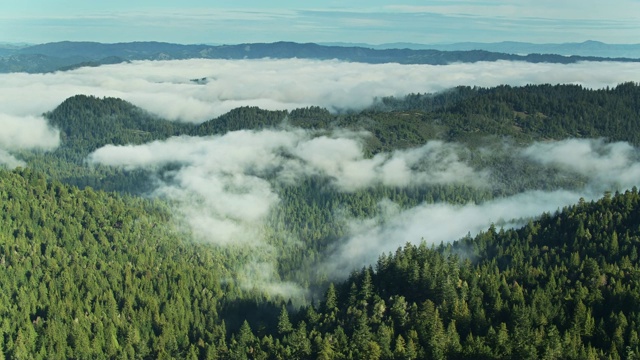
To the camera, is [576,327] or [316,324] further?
[316,324]

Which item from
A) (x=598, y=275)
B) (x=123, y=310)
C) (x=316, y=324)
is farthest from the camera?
(x=123, y=310)

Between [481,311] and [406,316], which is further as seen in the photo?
[406,316]

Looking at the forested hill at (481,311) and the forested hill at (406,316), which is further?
the forested hill at (406,316)

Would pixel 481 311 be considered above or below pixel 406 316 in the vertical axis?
above

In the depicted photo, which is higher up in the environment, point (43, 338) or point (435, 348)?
point (435, 348)

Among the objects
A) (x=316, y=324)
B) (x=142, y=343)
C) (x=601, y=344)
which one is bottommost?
(x=142, y=343)

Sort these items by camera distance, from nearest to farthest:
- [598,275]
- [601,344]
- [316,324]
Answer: [601,344], [598,275], [316,324]

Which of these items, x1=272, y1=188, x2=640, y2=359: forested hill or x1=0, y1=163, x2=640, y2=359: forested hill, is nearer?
x1=272, y1=188, x2=640, y2=359: forested hill

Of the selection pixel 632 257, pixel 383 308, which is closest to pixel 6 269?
pixel 383 308

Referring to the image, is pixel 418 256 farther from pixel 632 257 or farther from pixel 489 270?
pixel 632 257
